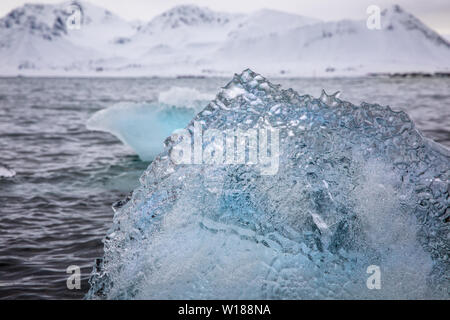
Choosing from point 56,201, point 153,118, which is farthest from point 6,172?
point 153,118

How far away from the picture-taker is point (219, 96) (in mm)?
3734

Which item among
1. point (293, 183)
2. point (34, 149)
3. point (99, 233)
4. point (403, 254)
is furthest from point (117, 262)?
point (34, 149)

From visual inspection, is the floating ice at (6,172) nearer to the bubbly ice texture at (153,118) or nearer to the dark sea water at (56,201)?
the dark sea water at (56,201)

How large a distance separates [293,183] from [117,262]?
4.41 feet

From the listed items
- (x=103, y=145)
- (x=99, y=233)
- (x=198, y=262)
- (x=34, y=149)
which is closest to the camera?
(x=198, y=262)

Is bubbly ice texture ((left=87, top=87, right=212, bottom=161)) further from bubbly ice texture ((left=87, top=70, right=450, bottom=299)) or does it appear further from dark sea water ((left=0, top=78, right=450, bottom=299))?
bubbly ice texture ((left=87, top=70, right=450, bottom=299))

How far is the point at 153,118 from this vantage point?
10789mm

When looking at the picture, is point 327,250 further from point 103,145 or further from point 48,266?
point 103,145

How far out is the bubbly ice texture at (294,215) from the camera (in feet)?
10.9

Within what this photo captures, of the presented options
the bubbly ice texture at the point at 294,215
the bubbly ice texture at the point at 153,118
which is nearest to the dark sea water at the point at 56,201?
the bubbly ice texture at the point at 153,118

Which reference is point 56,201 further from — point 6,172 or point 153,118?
point 153,118

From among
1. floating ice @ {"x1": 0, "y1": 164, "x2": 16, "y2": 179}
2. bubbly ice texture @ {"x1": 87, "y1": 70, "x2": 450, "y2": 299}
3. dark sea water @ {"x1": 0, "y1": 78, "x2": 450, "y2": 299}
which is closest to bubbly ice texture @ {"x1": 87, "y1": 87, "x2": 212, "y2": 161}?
dark sea water @ {"x1": 0, "y1": 78, "x2": 450, "y2": 299}

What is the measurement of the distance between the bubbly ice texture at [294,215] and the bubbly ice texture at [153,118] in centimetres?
706

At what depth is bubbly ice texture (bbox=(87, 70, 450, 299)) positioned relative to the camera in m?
3.33
